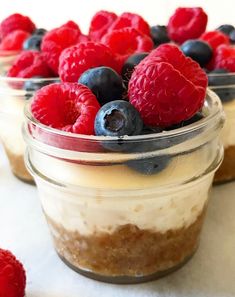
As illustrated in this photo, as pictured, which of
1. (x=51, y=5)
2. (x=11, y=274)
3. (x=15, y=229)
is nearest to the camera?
(x=11, y=274)

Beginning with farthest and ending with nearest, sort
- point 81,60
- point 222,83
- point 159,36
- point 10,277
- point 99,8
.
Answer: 1. point 99,8
2. point 159,36
3. point 222,83
4. point 81,60
5. point 10,277

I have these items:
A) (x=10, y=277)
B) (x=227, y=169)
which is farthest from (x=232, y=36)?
(x=10, y=277)

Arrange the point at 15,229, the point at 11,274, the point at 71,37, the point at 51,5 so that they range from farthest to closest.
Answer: the point at 51,5
the point at 71,37
the point at 15,229
the point at 11,274

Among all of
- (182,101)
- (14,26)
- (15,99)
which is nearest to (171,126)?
(182,101)

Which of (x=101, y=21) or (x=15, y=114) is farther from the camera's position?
(x=101, y=21)

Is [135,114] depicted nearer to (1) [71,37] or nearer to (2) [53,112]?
(2) [53,112]

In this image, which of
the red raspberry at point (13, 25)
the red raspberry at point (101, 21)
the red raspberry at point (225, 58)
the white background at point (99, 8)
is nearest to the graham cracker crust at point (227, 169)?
the red raspberry at point (225, 58)

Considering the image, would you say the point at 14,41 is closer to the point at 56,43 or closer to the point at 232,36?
the point at 56,43
